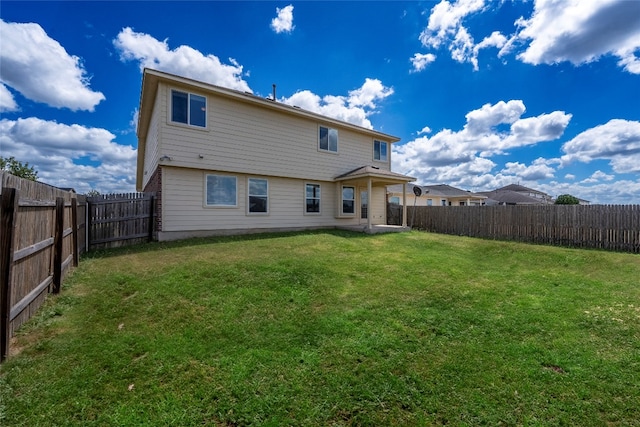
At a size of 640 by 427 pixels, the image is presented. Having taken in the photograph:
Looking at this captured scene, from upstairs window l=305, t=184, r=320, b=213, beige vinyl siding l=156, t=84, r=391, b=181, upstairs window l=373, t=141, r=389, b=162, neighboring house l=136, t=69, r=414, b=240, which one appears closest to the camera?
neighboring house l=136, t=69, r=414, b=240

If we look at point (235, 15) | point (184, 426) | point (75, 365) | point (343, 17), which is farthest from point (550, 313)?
point (235, 15)

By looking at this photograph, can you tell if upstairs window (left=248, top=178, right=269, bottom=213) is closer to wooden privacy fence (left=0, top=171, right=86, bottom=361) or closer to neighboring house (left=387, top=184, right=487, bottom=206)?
wooden privacy fence (left=0, top=171, right=86, bottom=361)

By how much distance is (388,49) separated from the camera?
43.2 feet

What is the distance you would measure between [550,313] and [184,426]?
5.39 metres

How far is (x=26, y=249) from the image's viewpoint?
3830 millimetres

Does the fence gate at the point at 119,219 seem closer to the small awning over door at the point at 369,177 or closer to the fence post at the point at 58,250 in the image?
the fence post at the point at 58,250

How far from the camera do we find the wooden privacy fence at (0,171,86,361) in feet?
10.4

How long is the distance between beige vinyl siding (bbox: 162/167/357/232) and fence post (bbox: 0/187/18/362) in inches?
292

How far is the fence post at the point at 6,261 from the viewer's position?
3.11 m

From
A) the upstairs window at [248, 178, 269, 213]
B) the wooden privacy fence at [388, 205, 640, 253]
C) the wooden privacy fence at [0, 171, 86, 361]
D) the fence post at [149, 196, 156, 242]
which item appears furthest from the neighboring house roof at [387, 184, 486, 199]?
the wooden privacy fence at [0, 171, 86, 361]

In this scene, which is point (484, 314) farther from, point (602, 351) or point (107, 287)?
point (107, 287)

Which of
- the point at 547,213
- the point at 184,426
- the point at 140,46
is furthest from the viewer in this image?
the point at 547,213

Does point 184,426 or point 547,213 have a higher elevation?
point 547,213

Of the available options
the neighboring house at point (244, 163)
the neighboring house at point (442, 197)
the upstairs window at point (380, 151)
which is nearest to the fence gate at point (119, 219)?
the neighboring house at point (244, 163)
